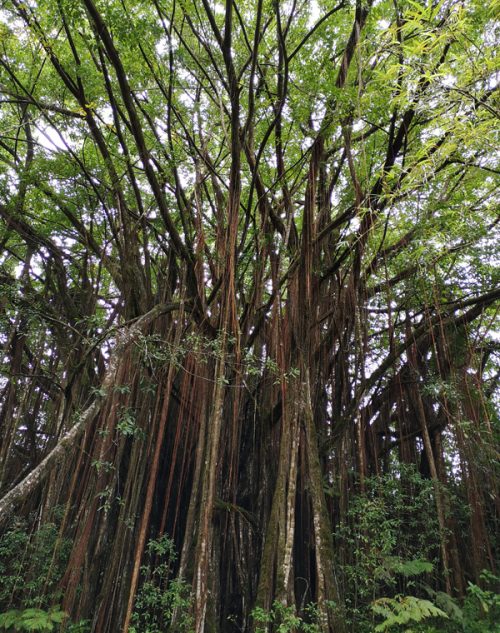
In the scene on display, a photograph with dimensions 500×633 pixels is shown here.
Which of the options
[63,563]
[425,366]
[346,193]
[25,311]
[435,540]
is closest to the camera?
[25,311]

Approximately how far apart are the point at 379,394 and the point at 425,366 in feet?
1.78

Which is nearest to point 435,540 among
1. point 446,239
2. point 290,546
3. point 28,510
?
point 290,546

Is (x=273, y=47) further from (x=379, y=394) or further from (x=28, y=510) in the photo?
(x=28, y=510)

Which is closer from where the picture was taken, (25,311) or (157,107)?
(25,311)

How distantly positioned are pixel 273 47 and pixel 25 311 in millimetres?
2849

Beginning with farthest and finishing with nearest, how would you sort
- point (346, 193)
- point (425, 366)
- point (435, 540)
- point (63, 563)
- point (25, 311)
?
point (425, 366) → point (346, 193) → point (435, 540) → point (63, 563) → point (25, 311)

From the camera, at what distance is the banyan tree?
2756 millimetres

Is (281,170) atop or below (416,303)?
atop

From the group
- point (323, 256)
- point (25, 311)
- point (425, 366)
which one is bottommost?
point (25, 311)

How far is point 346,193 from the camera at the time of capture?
4.00m

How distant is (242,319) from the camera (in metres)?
3.57

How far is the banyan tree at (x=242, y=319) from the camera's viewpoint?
2.76 metres

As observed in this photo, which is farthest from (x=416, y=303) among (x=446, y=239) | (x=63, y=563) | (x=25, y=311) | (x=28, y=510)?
(x=28, y=510)

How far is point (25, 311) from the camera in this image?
325 centimetres
